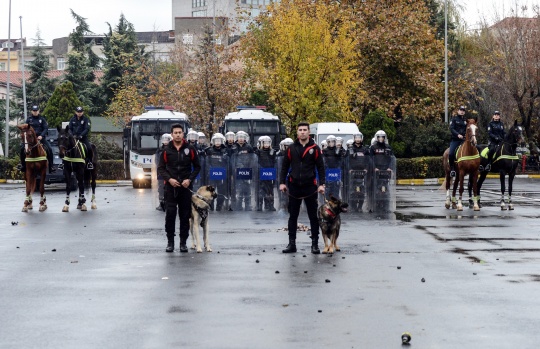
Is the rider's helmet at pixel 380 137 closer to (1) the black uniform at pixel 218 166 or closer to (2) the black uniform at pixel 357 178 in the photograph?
(2) the black uniform at pixel 357 178

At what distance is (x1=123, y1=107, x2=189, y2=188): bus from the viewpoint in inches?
1622

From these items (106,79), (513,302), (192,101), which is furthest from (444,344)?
(106,79)

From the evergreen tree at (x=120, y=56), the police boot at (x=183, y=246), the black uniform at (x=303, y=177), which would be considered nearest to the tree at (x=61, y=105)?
the evergreen tree at (x=120, y=56)

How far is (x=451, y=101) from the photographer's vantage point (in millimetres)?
58438

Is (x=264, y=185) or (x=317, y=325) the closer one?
(x=317, y=325)

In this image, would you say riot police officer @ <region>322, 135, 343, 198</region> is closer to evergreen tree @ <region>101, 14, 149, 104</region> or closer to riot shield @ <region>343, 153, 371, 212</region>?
riot shield @ <region>343, 153, 371, 212</region>

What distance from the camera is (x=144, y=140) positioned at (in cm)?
4141

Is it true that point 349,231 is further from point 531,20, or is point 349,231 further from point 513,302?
point 531,20

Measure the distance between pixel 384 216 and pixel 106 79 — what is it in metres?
61.3

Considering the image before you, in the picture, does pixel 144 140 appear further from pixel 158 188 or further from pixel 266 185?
pixel 266 185

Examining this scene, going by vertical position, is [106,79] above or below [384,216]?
above

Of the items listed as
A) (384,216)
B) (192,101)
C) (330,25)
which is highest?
(330,25)

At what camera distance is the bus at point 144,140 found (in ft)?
135

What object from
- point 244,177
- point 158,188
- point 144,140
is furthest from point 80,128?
point 144,140
